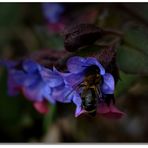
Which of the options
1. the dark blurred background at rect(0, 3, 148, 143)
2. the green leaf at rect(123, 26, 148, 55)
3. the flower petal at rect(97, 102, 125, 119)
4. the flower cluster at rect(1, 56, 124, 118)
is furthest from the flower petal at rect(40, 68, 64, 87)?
the dark blurred background at rect(0, 3, 148, 143)

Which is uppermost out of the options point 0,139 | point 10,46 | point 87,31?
point 87,31

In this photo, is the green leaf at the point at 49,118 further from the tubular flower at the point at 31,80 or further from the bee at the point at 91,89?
the bee at the point at 91,89

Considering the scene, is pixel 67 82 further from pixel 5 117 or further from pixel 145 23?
pixel 5 117

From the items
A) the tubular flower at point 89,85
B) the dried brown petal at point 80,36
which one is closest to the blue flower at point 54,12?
the dried brown petal at point 80,36

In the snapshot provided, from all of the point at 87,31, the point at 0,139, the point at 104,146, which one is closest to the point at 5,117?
the point at 0,139

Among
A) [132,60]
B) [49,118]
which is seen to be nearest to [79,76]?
[132,60]
